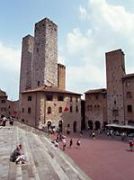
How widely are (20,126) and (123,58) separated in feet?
97.0

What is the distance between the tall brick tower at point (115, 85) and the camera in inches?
1807

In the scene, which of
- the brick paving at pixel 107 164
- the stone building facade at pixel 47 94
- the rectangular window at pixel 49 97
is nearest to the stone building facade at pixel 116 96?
the stone building facade at pixel 47 94

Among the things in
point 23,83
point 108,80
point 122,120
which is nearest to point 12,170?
point 122,120

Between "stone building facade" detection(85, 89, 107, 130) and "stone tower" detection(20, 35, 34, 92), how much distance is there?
56.6ft

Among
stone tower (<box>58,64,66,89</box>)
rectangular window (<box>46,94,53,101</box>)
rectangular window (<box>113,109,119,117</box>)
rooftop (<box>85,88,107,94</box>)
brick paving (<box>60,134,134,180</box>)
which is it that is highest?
stone tower (<box>58,64,66,89</box>)

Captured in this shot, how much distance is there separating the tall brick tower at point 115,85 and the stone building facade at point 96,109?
89.3 inches

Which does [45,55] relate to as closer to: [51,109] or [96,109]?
[51,109]

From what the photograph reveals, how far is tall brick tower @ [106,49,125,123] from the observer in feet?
151

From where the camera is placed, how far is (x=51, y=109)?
4128 cm

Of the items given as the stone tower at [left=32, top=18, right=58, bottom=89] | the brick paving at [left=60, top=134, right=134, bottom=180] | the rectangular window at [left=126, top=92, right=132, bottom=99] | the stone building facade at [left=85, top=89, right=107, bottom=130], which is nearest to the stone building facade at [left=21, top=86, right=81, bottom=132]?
Result: the stone tower at [left=32, top=18, right=58, bottom=89]

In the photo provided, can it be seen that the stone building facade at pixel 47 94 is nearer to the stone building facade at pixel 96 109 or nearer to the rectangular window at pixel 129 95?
the stone building facade at pixel 96 109

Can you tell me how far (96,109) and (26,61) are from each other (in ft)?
78.7

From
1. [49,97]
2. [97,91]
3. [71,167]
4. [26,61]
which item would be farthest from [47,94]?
[71,167]

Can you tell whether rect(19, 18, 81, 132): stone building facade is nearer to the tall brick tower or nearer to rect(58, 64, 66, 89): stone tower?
rect(58, 64, 66, 89): stone tower
